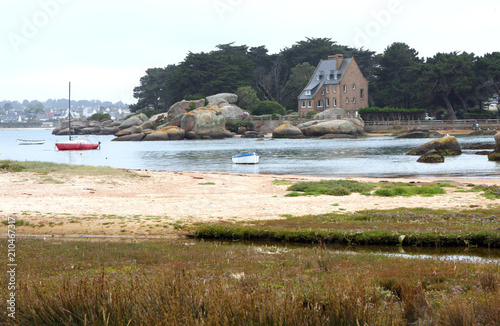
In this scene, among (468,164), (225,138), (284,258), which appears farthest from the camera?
(225,138)

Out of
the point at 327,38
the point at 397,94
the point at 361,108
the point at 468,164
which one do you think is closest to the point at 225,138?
the point at 361,108

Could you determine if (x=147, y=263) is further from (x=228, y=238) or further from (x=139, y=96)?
(x=139, y=96)

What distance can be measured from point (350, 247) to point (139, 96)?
152 metres

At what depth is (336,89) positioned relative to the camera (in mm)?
119438

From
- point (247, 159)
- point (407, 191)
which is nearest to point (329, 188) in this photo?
point (407, 191)

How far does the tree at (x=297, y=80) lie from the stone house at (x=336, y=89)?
5905 mm

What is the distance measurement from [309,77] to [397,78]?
24081 mm

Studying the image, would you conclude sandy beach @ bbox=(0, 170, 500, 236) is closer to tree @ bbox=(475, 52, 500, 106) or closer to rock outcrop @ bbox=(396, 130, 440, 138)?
rock outcrop @ bbox=(396, 130, 440, 138)

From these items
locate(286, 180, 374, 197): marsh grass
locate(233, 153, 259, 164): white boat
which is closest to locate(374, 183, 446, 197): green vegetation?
locate(286, 180, 374, 197): marsh grass

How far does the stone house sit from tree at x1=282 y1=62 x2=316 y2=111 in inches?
232

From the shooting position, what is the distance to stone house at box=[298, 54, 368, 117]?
11956cm

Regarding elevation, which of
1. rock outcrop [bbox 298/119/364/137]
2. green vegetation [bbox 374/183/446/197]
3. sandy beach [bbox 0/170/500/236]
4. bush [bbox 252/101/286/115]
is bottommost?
sandy beach [bbox 0/170/500/236]

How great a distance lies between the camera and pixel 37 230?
16.5m

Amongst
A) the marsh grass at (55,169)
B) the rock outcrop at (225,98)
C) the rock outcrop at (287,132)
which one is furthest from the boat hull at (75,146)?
the marsh grass at (55,169)
